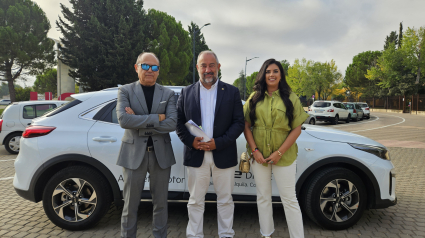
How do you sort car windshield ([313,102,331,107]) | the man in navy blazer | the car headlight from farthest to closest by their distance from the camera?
car windshield ([313,102,331,107]) < the car headlight < the man in navy blazer

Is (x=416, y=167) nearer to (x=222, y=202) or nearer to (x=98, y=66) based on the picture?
(x=222, y=202)

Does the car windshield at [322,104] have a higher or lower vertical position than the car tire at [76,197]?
higher

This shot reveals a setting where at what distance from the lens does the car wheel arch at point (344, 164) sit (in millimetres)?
3238

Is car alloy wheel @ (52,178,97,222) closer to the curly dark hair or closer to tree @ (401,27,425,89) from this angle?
the curly dark hair

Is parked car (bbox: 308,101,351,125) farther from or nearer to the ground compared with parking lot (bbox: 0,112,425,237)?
farther from the ground

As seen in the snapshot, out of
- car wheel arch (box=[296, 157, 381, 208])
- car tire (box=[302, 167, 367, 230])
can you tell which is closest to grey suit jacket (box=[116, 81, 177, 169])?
car wheel arch (box=[296, 157, 381, 208])

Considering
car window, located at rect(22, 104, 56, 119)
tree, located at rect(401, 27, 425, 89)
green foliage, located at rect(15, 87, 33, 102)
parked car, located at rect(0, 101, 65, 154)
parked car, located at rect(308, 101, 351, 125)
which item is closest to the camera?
parked car, located at rect(0, 101, 65, 154)

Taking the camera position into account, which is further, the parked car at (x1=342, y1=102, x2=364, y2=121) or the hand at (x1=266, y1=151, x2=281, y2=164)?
the parked car at (x1=342, y1=102, x2=364, y2=121)

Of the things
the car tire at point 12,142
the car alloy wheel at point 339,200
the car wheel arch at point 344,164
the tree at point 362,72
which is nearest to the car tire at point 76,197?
the car wheel arch at point 344,164

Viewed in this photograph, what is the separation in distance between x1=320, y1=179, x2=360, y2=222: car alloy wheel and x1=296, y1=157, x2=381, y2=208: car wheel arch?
178mm

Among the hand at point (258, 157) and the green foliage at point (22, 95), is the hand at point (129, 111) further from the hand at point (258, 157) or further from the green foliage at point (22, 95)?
the green foliage at point (22, 95)

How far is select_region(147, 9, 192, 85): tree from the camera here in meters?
29.9

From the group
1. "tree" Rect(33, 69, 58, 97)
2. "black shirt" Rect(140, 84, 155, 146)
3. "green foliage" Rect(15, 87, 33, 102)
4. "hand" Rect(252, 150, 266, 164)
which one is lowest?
"hand" Rect(252, 150, 266, 164)

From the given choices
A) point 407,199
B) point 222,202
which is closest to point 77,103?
point 222,202
